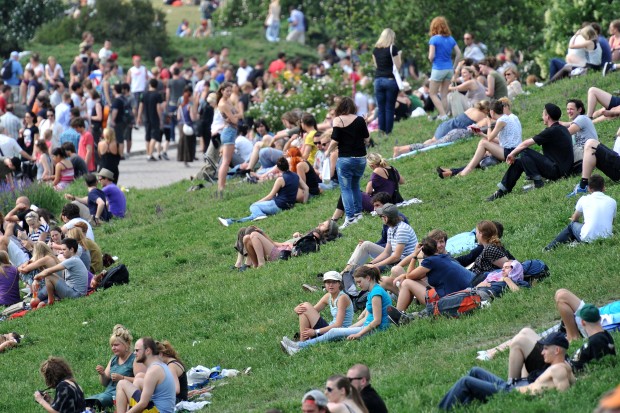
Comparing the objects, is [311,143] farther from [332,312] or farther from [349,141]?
[332,312]

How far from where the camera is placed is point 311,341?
47.3 feet

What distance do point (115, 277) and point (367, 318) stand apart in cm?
602

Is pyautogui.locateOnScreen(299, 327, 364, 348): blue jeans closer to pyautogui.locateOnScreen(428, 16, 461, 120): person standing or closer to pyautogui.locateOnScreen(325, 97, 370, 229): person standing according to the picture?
pyautogui.locateOnScreen(325, 97, 370, 229): person standing

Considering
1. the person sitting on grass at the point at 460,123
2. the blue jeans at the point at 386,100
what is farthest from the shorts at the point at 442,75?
the person sitting on grass at the point at 460,123

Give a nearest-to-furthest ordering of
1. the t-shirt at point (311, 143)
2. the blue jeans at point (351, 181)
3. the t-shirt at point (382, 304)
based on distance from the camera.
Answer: the t-shirt at point (382, 304), the blue jeans at point (351, 181), the t-shirt at point (311, 143)

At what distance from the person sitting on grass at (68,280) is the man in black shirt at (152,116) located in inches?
507

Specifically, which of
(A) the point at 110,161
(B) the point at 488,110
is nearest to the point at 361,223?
(B) the point at 488,110

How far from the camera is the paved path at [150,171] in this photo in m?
Result: 28.5

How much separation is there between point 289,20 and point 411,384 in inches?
1437

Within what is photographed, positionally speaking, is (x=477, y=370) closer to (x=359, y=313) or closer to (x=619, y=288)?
(x=619, y=288)

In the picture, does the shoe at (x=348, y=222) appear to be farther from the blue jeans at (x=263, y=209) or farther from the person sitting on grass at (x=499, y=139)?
the blue jeans at (x=263, y=209)

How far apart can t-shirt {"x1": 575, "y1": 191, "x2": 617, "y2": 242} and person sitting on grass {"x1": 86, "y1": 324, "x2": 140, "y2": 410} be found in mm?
5619

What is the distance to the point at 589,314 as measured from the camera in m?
11.2

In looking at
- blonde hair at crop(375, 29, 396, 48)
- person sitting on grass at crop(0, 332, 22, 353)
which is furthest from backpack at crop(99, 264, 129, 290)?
blonde hair at crop(375, 29, 396, 48)
